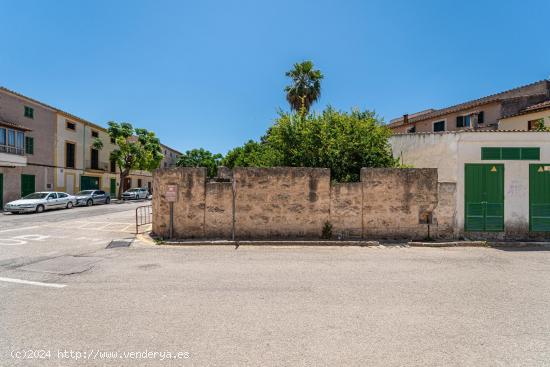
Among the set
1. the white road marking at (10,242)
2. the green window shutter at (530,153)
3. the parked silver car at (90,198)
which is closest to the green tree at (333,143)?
the green window shutter at (530,153)

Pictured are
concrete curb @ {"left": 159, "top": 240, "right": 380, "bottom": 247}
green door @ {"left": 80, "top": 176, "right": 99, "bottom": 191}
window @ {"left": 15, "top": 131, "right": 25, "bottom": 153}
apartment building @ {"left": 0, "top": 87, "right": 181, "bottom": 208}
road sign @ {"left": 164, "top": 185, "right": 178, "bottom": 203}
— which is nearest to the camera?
concrete curb @ {"left": 159, "top": 240, "right": 380, "bottom": 247}

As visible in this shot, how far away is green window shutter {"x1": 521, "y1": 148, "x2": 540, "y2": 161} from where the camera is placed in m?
10.3

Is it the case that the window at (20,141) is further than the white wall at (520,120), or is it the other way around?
the window at (20,141)

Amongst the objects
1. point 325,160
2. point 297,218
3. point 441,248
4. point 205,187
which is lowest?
point 441,248

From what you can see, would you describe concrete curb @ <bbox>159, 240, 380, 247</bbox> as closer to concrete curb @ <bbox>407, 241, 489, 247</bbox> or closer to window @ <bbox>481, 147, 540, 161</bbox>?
concrete curb @ <bbox>407, 241, 489, 247</bbox>

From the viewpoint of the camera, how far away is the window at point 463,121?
24141 mm

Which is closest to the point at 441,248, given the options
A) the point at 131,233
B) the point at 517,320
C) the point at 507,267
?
the point at 507,267

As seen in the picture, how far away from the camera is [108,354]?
10.4ft

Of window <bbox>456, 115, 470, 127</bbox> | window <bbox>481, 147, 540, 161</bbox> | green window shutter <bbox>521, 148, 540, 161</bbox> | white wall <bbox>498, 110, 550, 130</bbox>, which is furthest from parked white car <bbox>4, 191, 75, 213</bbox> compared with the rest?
white wall <bbox>498, 110, 550, 130</bbox>

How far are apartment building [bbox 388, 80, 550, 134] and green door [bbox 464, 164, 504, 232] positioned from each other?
12.4m

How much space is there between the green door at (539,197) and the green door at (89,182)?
1513 inches

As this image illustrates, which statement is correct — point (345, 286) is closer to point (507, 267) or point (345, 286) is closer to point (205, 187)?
point (507, 267)

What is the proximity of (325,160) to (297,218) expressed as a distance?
2.84 meters

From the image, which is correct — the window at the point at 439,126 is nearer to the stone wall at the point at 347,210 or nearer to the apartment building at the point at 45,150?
the stone wall at the point at 347,210
